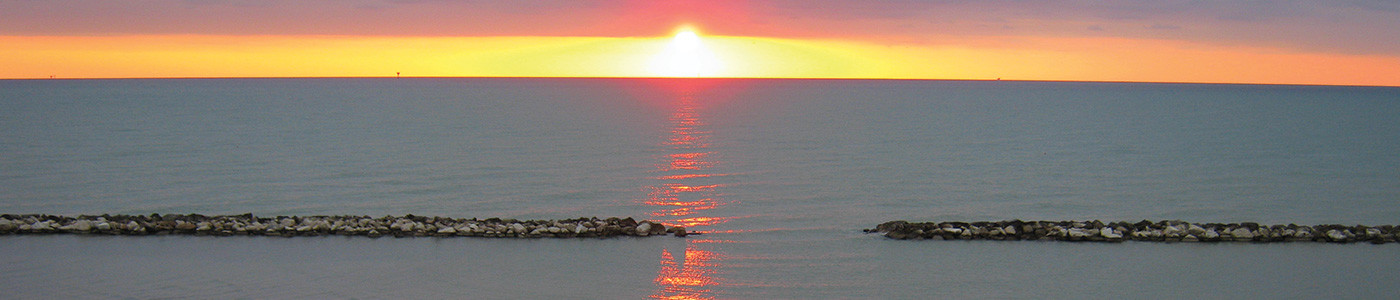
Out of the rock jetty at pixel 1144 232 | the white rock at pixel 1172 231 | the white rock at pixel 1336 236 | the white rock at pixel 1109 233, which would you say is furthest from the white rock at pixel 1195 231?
the white rock at pixel 1336 236

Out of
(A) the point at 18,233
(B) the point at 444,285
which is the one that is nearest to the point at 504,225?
(B) the point at 444,285

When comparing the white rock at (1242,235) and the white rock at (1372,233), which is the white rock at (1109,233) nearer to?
the white rock at (1242,235)

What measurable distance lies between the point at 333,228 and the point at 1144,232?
13.0 metres

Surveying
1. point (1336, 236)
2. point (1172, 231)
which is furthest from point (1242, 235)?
point (1336, 236)

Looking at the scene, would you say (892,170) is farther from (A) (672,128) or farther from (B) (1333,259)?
(A) (672,128)

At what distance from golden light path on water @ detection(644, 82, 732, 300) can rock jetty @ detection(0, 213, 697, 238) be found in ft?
4.11

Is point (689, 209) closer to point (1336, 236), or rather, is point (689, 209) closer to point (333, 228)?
point (333, 228)

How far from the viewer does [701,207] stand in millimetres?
22875

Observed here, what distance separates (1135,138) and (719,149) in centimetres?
2070

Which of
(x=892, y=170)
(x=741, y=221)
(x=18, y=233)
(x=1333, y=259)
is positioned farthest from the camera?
(x=892, y=170)

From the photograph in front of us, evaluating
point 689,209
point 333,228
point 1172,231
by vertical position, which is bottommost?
point 333,228

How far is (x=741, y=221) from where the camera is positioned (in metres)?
20.8

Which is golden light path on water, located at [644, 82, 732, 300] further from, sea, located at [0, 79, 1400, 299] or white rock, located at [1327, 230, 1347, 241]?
white rock, located at [1327, 230, 1347, 241]

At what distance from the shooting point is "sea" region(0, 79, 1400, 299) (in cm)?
1540
